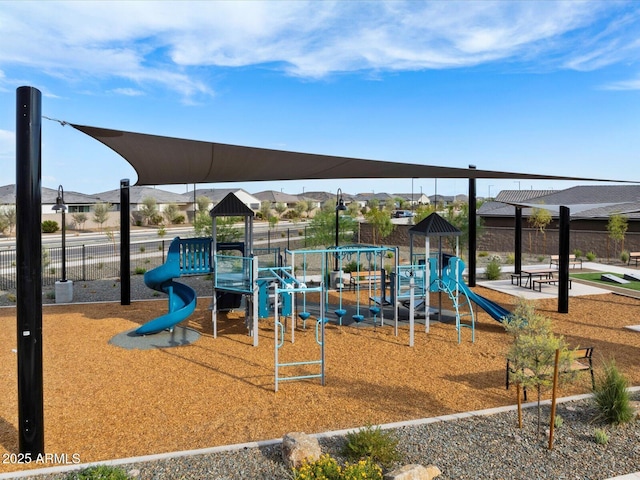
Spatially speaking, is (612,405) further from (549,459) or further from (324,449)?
(324,449)

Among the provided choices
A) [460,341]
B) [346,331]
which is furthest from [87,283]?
[460,341]

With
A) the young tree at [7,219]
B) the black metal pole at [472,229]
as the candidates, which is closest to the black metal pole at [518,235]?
the black metal pole at [472,229]

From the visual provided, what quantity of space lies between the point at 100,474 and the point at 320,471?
1.80 m

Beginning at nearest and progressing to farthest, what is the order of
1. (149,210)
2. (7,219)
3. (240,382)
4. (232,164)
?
(240,382) < (232,164) < (7,219) < (149,210)

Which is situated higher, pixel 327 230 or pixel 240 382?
pixel 327 230

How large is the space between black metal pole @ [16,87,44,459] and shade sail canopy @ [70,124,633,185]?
0.53m

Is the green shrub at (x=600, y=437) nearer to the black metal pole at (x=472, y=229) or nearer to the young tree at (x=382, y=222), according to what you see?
the black metal pole at (x=472, y=229)

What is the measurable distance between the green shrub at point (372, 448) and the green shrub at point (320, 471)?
18.5 inches

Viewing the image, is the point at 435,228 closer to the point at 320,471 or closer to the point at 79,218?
the point at 320,471

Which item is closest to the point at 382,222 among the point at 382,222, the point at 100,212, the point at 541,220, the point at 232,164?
the point at 382,222

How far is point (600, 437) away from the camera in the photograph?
4.72 metres

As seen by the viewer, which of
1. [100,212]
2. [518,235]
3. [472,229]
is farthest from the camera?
[100,212]

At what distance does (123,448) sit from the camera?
4.65m

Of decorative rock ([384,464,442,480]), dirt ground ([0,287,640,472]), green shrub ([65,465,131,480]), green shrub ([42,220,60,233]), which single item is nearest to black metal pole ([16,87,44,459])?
dirt ground ([0,287,640,472])
